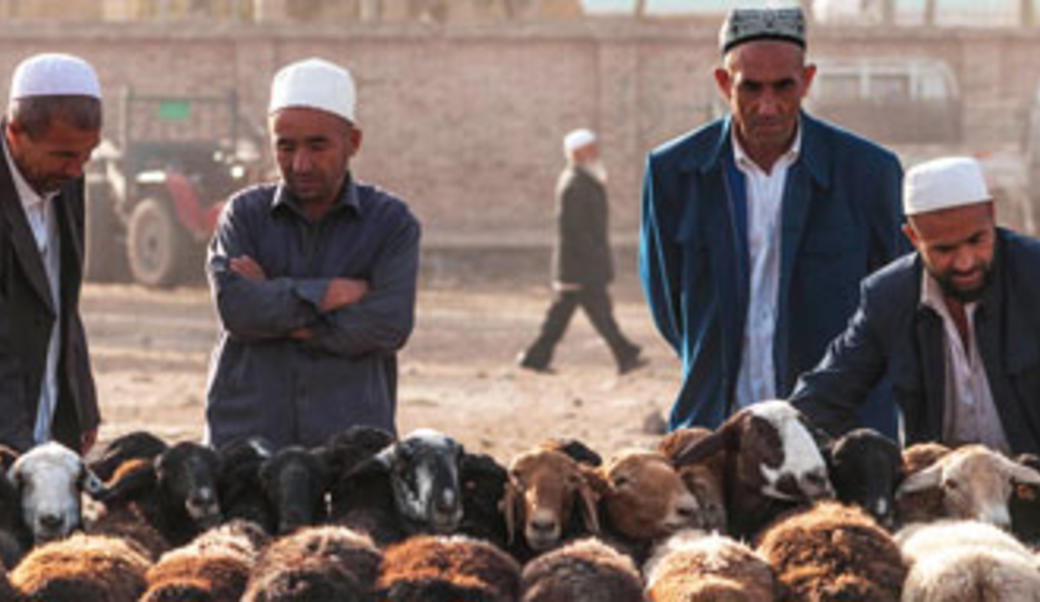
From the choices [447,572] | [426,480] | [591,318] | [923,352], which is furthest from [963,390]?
[591,318]

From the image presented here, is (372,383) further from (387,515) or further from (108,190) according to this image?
(108,190)

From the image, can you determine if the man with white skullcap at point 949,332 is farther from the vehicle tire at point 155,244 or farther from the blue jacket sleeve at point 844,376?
the vehicle tire at point 155,244

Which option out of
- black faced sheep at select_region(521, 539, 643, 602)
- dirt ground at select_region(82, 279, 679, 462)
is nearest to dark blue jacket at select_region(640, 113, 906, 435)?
black faced sheep at select_region(521, 539, 643, 602)

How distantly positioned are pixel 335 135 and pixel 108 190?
18.9 meters

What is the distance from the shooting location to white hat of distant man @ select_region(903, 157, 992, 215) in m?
4.65

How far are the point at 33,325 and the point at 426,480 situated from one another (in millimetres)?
1402

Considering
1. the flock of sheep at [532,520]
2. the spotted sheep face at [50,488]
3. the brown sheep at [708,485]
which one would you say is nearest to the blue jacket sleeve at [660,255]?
the flock of sheep at [532,520]

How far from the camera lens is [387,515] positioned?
444 centimetres

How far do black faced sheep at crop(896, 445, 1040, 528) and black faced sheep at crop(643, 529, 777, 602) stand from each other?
2.18 feet

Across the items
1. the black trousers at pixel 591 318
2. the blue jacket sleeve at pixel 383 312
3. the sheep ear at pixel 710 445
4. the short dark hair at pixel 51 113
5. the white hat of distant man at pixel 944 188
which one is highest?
the short dark hair at pixel 51 113

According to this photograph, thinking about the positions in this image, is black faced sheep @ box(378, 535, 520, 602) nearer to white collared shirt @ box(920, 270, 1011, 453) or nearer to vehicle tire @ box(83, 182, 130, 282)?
white collared shirt @ box(920, 270, 1011, 453)

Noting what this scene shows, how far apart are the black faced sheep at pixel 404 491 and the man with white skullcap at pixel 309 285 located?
1.73 feet

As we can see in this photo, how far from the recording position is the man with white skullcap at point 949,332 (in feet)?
15.4

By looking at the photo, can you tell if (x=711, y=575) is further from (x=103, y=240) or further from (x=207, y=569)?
(x=103, y=240)
